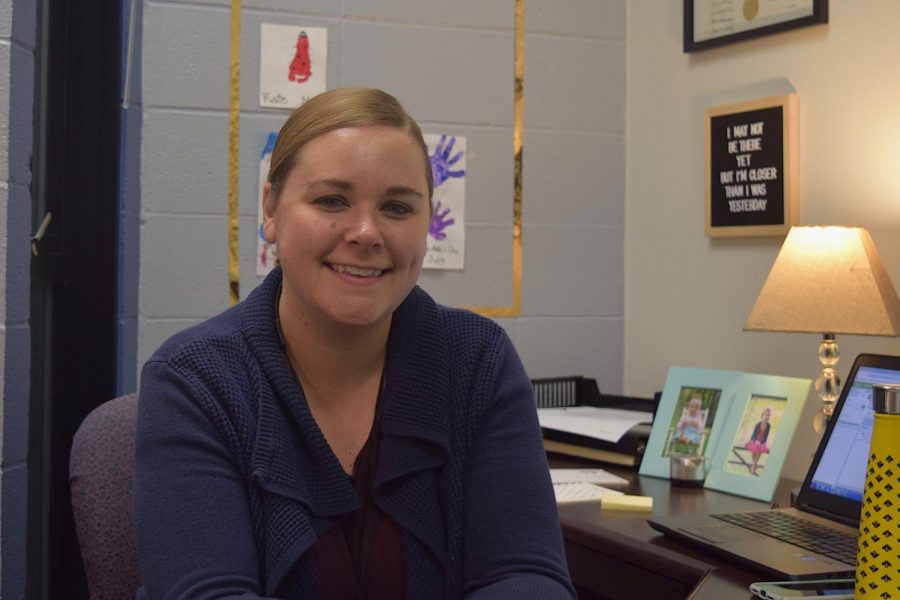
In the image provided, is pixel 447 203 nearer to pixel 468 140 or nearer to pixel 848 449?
pixel 468 140

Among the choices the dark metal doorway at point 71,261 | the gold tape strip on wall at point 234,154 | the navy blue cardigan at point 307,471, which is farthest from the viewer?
the gold tape strip on wall at point 234,154

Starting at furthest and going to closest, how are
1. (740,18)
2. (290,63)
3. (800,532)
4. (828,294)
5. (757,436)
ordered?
(290,63), (740,18), (757,436), (828,294), (800,532)

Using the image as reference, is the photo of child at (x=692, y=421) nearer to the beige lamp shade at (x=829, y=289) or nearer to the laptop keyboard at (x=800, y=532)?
the beige lamp shade at (x=829, y=289)

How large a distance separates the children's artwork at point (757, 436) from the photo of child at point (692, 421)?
4 centimetres

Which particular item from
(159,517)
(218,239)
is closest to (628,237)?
(218,239)

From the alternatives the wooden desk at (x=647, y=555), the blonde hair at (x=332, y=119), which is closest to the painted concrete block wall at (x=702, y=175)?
the wooden desk at (x=647, y=555)

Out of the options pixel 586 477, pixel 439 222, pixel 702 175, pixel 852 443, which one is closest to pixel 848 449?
pixel 852 443

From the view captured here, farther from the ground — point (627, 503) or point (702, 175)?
point (702, 175)

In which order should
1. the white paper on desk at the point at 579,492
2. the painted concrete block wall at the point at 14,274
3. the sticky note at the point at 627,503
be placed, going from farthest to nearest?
the white paper on desk at the point at 579,492 → the sticky note at the point at 627,503 → the painted concrete block wall at the point at 14,274

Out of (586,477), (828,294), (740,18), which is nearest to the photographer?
(828,294)

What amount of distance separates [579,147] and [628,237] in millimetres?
276

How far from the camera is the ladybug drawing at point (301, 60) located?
8.27 feet

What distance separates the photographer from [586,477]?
209 centimetres

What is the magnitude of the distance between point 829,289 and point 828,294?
0.03 feet
